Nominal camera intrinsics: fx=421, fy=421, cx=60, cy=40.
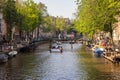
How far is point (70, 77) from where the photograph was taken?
5222cm

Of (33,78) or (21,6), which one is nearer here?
(33,78)

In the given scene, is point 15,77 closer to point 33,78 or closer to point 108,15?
point 33,78

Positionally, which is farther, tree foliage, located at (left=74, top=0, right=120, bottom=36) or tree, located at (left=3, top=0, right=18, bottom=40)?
tree, located at (left=3, top=0, right=18, bottom=40)

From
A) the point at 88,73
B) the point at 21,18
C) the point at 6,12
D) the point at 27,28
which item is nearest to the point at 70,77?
the point at 88,73

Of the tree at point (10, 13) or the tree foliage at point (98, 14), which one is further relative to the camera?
the tree at point (10, 13)

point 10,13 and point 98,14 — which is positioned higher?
point 10,13

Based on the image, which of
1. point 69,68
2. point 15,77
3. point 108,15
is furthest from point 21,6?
point 15,77

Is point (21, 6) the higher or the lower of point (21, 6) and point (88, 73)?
the higher

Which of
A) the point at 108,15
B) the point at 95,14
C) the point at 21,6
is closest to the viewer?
Answer: the point at 108,15

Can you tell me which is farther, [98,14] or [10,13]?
[10,13]

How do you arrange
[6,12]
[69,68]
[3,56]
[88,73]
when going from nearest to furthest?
[88,73], [69,68], [3,56], [6,12]

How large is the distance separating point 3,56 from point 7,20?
38463 mm

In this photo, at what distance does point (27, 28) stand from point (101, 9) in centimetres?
4785

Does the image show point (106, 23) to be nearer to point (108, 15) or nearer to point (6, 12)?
point (108, 15)
